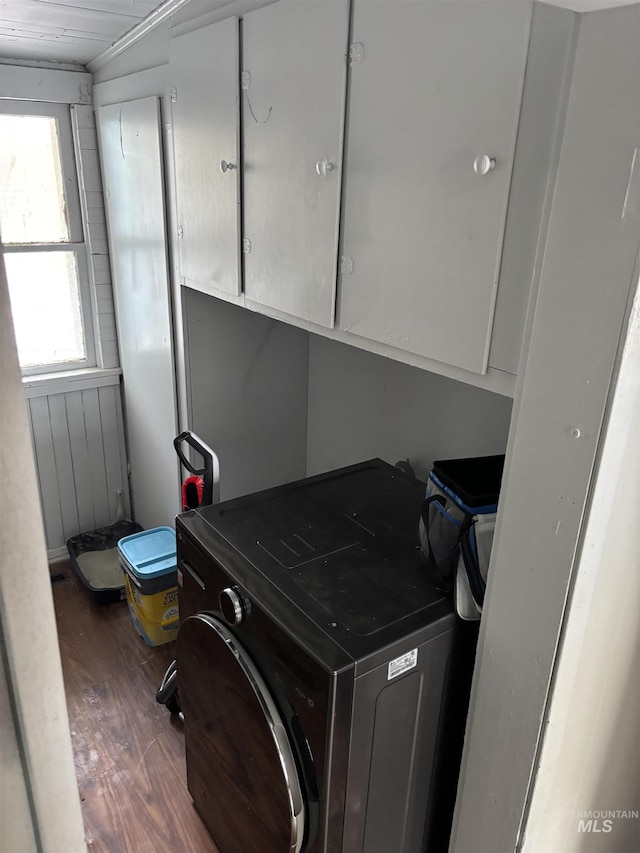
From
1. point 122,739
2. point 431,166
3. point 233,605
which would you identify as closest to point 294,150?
point 431,166

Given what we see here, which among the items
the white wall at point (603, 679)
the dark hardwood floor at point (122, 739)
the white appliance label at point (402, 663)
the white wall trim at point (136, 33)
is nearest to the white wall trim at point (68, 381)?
the dark hardwood floor at point (122, 739)

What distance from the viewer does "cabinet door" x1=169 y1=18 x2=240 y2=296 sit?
5.61ft

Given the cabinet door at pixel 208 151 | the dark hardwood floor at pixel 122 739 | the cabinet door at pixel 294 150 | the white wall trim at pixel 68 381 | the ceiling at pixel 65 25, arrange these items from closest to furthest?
the cabinet door at pixel 294 150, the cabinet door at pixel 208 151, the ceiling at pixel 65 25, the dark hardwood floor at pixel 122 739, the white wall trim at pixel 68 381

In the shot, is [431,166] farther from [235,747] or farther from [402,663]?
[235,747]

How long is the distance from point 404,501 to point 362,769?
683 millimetres

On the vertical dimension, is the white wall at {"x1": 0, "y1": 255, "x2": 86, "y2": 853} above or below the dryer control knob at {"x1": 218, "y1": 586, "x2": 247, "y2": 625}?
above

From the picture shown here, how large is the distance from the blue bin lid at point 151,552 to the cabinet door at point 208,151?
1.14 metres

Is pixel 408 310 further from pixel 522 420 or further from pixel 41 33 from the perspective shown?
pixel 41 33

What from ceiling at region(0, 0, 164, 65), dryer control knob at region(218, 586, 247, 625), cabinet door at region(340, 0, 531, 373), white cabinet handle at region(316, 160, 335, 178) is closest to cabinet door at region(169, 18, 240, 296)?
ceiling at region(0, 0, 164, 65)

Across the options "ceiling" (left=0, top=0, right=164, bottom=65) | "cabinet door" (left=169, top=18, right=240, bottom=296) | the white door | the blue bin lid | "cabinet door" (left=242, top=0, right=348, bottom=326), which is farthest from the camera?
the blue bin lid

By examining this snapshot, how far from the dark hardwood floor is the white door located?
55 centimetres

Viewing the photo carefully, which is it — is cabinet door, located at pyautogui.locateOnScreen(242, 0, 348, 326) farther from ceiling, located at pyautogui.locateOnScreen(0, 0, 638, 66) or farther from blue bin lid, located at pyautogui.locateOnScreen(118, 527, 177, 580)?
blue bin lid, located at pyautogui.locateOnScreen(118, 527, 177, 580)

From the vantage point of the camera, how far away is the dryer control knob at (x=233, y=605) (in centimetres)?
137

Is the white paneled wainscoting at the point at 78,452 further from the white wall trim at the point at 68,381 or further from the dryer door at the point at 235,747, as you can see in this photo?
A: the dryer door at the point at 235,747
